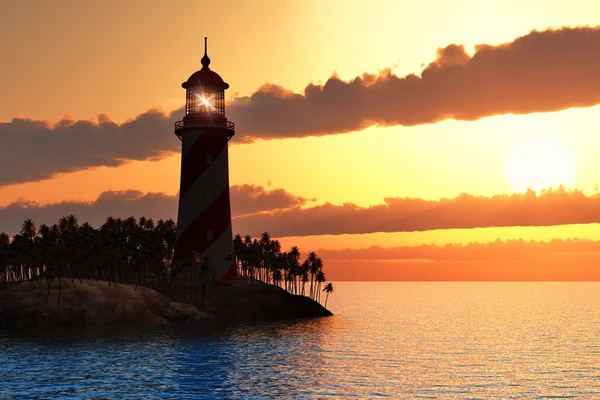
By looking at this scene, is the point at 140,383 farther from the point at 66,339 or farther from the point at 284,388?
the point at 66,339

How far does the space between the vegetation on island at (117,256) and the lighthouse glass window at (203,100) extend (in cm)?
2344

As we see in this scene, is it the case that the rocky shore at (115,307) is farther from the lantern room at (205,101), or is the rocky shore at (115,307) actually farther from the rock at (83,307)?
the lantern room at (205,101)

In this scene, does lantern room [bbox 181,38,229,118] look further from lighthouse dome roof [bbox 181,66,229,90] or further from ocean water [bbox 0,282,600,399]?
ocean water [bbox 0,282,600,399]

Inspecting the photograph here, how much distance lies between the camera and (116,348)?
255ft

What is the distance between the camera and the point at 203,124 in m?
111

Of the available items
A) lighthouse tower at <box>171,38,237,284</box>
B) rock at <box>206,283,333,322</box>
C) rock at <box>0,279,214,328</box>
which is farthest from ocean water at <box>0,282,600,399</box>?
lighthouse tower at <box>171,38,237,284</box>

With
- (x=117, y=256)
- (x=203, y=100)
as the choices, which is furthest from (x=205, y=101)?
(x=117, y=256)

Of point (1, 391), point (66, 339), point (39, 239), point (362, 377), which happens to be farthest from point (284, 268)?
point (1, 391)

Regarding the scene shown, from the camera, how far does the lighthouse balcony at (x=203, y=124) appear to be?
365 feet

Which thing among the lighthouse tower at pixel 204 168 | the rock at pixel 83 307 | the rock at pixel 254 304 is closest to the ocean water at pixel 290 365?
the rock at pixel 83 307

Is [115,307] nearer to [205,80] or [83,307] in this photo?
[83,307]

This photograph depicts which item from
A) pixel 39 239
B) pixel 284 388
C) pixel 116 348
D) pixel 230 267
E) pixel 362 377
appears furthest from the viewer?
pixel 39 239

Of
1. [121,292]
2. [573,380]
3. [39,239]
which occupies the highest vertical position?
[39,239]

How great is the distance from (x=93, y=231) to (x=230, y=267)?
47.1 meters
